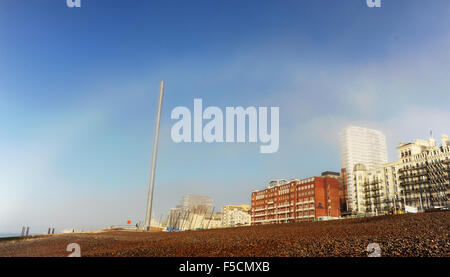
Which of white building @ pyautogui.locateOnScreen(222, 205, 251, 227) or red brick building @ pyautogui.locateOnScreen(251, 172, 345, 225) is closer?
red brick building @ pyautogui.locateOnScreen(251, 172, 345, 225)

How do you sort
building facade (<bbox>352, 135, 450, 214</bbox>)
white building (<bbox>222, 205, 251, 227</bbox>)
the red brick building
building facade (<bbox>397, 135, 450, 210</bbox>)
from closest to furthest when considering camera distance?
building facade (<bbox>397, 135, 450, 210</bbox>), building facade (<bbox>352, 135, 450, 214</bbox>), the red brick building, white building (<bbox>222, 205, 251, 227</bbox>)

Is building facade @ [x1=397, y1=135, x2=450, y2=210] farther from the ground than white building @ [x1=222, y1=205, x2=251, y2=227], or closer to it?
farther from the ground

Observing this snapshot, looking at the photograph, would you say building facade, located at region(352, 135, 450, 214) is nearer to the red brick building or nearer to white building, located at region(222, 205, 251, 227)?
the red brick building

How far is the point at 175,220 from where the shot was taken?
83.4 meters

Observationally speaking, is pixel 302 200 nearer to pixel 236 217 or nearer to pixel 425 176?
pixel 425 176

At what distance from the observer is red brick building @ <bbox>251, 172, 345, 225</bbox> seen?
356ft

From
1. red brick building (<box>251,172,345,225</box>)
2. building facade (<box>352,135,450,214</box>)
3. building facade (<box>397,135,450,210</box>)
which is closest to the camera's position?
building facade (<box>397,135,450,210</box>)

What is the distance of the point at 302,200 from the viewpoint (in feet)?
369

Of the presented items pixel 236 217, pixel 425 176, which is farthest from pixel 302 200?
pixel 236 217

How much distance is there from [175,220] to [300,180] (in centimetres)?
5628

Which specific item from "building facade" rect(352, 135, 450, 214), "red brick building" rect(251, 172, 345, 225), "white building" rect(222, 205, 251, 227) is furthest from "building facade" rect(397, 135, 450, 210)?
"white building" rect(222, 205, 251, 227)
